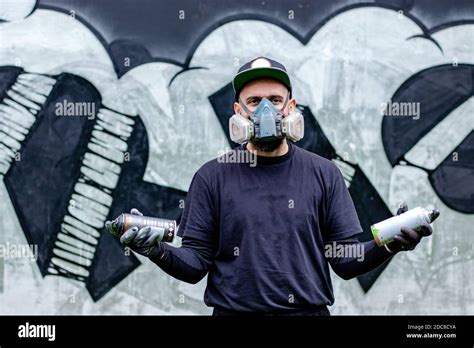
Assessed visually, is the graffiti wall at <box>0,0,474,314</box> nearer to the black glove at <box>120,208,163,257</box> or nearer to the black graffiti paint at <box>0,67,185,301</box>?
the black graffiti paint at <box>0,67,185,301</box>

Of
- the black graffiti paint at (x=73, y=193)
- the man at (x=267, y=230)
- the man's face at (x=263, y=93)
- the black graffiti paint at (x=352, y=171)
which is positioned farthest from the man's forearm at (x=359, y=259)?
the black graffiti paint at (x=73, y=193)

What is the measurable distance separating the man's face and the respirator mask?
18 mm

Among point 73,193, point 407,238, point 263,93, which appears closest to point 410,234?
point 407,238

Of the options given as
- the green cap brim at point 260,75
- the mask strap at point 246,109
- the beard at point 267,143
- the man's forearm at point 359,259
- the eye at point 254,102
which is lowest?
the man's forearm at point 359,259

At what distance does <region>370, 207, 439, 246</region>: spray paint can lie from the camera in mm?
2844

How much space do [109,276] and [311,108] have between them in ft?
6.68

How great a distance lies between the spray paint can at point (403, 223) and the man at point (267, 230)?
30mm

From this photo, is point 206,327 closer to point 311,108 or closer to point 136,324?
point 136,324

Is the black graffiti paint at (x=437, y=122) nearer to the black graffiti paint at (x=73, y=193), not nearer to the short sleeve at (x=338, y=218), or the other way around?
the black graffiti paint at (x=73, y=193)

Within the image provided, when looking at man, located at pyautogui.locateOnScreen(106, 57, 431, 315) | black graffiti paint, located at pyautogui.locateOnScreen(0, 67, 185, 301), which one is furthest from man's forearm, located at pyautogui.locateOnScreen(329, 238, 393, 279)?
black graffiti paint, located at pyautogui.locateOnScreen(0, 67, 185, 301)

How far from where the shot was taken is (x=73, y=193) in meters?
5.78

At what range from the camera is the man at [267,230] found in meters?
2.82

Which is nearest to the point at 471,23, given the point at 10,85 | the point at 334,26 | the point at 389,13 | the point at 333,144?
the point at 389,13

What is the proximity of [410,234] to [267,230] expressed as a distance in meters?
0.54
